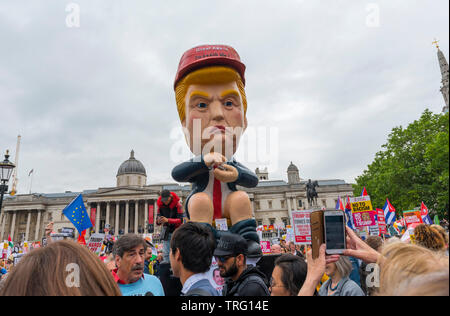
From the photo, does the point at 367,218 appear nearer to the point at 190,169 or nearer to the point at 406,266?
the point at 190,169

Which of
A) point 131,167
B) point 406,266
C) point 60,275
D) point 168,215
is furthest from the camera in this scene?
point 131,167

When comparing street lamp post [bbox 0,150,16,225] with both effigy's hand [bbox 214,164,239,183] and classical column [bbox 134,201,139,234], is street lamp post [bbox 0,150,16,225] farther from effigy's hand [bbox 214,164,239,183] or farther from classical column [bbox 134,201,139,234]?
classical column [bbox 134,201,139,234]

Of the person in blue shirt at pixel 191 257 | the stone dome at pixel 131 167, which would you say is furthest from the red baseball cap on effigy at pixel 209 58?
the stone dome at pixel 131 167

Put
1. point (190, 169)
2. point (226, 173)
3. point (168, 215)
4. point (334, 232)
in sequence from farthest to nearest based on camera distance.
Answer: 1. point (168, 215)
2. point (190, 169)
3. point (226, 173)
4. point (334, 232)

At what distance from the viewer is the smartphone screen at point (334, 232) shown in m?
1.73

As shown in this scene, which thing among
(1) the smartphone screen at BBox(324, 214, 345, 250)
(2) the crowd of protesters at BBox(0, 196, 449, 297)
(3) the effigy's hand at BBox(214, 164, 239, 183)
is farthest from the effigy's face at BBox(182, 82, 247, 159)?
(1) the smartphone screen at BBox(324, 214, 345, 250)

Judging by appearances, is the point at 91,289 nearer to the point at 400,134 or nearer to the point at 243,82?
the point at 243,82

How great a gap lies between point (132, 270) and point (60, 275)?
6.04 ft

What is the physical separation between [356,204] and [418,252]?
6.96 m

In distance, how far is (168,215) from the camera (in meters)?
4.95

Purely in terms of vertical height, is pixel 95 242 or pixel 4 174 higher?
pixel 4 174

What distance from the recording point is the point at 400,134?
25.4 meters

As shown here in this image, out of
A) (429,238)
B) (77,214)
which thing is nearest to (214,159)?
(429,238)

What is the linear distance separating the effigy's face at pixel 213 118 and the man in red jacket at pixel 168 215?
109 centimetres
